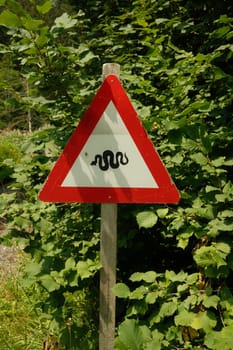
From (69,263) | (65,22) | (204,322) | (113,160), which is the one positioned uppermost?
(65,22)

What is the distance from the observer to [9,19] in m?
1.26

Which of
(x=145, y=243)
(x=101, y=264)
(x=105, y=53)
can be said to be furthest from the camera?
(x=105, y=53)

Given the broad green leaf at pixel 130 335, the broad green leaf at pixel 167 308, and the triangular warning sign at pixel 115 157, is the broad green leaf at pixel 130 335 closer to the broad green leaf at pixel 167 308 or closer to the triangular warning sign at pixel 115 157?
the broad green leaf at pixel 167 308

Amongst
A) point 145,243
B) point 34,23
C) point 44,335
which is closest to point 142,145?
point 34,23

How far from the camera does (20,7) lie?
4.14 ft

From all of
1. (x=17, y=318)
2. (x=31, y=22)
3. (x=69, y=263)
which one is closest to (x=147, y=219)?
(x=69, y=263)

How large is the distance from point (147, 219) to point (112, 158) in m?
0.31

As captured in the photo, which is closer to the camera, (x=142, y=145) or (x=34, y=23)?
(x=34, y=23)

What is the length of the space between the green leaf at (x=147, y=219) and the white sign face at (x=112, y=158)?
184mm

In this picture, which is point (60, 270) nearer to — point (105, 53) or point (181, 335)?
point (181, 335)

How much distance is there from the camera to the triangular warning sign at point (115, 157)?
1.37 meters

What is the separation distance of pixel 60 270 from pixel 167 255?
0.73m

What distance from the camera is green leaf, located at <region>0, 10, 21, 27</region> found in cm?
124

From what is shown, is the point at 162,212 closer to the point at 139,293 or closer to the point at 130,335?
the point at 139,293
